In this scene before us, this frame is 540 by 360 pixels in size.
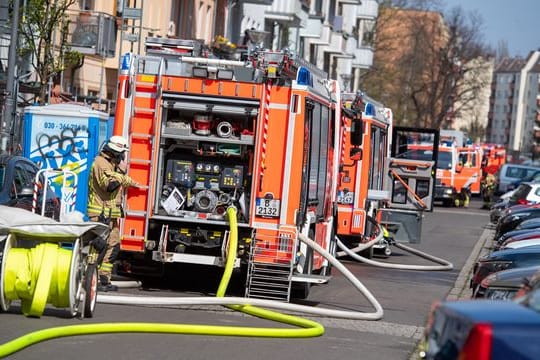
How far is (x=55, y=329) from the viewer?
37.6 feet

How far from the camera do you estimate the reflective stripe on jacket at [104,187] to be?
1530 centimetres

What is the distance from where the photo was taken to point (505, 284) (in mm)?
13305

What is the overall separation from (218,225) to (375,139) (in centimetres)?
1021

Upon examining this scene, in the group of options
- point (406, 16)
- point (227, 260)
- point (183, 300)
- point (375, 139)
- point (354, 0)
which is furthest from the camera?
point (406, 16)

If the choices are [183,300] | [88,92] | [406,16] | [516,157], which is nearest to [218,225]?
[183,300]

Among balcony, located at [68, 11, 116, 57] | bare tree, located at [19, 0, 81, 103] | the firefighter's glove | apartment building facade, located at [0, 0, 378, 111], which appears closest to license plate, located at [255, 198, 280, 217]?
the firefighter's glove

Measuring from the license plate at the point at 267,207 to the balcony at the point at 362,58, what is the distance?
226ft

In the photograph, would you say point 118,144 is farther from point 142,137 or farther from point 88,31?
point 88,31

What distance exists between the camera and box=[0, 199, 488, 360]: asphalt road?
11.3m

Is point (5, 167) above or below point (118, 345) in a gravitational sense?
above

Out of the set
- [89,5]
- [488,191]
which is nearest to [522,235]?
[89,5]

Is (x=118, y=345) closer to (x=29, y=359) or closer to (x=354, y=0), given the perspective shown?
(x=29, y=359)

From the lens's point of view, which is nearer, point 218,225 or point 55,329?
point 55,329

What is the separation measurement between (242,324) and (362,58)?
71.9 metres
